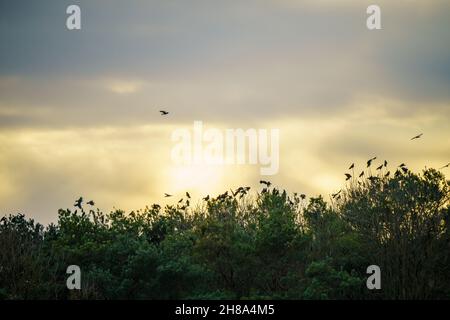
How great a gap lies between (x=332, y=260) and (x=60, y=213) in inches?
508

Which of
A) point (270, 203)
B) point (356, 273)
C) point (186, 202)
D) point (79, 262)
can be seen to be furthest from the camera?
point (186, 202)

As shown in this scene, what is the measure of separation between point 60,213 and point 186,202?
7.54m

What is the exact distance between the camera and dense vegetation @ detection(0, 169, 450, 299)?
29.1 m

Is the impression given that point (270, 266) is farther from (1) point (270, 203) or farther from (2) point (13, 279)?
(2) point (13, 279)

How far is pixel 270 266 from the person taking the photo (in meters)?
30.0

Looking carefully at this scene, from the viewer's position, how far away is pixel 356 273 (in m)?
29.3

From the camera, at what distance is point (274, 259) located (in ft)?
98.5

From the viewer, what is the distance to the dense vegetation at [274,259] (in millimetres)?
29078

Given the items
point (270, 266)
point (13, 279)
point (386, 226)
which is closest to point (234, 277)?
point (270, 266)

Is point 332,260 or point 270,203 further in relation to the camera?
point 270,203
